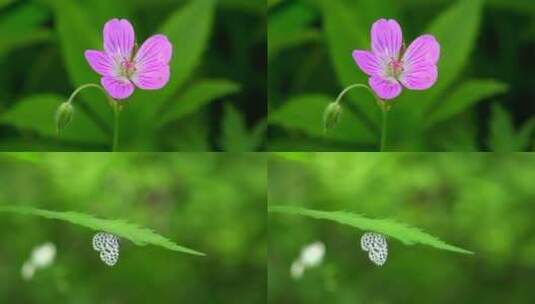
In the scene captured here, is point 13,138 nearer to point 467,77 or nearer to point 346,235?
point 346,235

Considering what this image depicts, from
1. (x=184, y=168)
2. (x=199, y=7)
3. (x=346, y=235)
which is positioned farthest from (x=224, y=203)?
(x=199, y=7)

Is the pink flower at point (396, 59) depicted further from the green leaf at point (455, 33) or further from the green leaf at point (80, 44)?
the green leaf at point (80, 44)

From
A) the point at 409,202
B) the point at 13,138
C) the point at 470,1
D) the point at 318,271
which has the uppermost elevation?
the point at 470,1

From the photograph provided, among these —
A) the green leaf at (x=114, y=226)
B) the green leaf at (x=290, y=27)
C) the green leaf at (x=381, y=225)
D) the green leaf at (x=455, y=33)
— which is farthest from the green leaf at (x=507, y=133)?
the green leaf at (x=114, y=226)

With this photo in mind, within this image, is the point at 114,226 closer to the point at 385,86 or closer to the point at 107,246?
the point at 107,246

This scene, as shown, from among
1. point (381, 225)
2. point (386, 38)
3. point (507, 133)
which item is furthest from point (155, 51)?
point (507, 133)

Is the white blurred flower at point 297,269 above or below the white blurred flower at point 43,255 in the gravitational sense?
below

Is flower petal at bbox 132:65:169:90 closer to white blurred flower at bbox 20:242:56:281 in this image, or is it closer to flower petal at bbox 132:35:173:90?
flower petal at bbox 132:35:173:90

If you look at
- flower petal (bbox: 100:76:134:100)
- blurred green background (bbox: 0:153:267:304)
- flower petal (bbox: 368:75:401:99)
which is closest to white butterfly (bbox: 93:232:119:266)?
blurred green background (bbox: 0:153:267:304)
